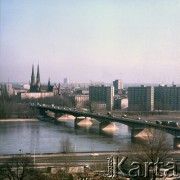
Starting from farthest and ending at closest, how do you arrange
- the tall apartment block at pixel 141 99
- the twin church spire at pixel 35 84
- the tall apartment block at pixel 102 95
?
the twin church spire at pixel 35 84 < the tall apartment block at pixel 102 95 < the tall apartment block at pixel 141 99

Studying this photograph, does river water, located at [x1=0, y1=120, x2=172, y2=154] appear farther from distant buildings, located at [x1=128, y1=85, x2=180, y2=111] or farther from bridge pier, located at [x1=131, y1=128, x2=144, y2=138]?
distant buildings, located at [x1=128, y1=85, x2=180, y2=111]

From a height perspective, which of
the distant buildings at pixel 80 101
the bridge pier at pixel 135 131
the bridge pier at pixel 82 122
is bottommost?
the bridge pier at pixel 82 122

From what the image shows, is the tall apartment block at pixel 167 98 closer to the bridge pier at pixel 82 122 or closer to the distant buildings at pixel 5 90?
the bridge pier at pixel 82 122

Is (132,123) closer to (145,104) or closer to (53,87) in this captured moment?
(145,104)

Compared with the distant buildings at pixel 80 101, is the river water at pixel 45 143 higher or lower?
lower

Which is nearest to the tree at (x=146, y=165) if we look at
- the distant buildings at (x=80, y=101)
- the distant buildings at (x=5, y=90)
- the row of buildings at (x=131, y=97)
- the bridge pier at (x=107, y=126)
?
the bridge pier at (x=107, y=126)

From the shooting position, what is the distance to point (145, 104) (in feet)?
61.6

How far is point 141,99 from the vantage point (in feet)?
65.3

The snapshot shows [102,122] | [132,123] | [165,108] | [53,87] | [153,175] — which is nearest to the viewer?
[153,175]

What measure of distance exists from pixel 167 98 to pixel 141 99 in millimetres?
1186

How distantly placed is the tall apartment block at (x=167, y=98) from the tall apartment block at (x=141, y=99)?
0.90ft

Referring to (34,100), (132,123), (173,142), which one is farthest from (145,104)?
(173,142)

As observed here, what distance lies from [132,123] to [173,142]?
87.4 inches

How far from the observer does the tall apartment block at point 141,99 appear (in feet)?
60.6
